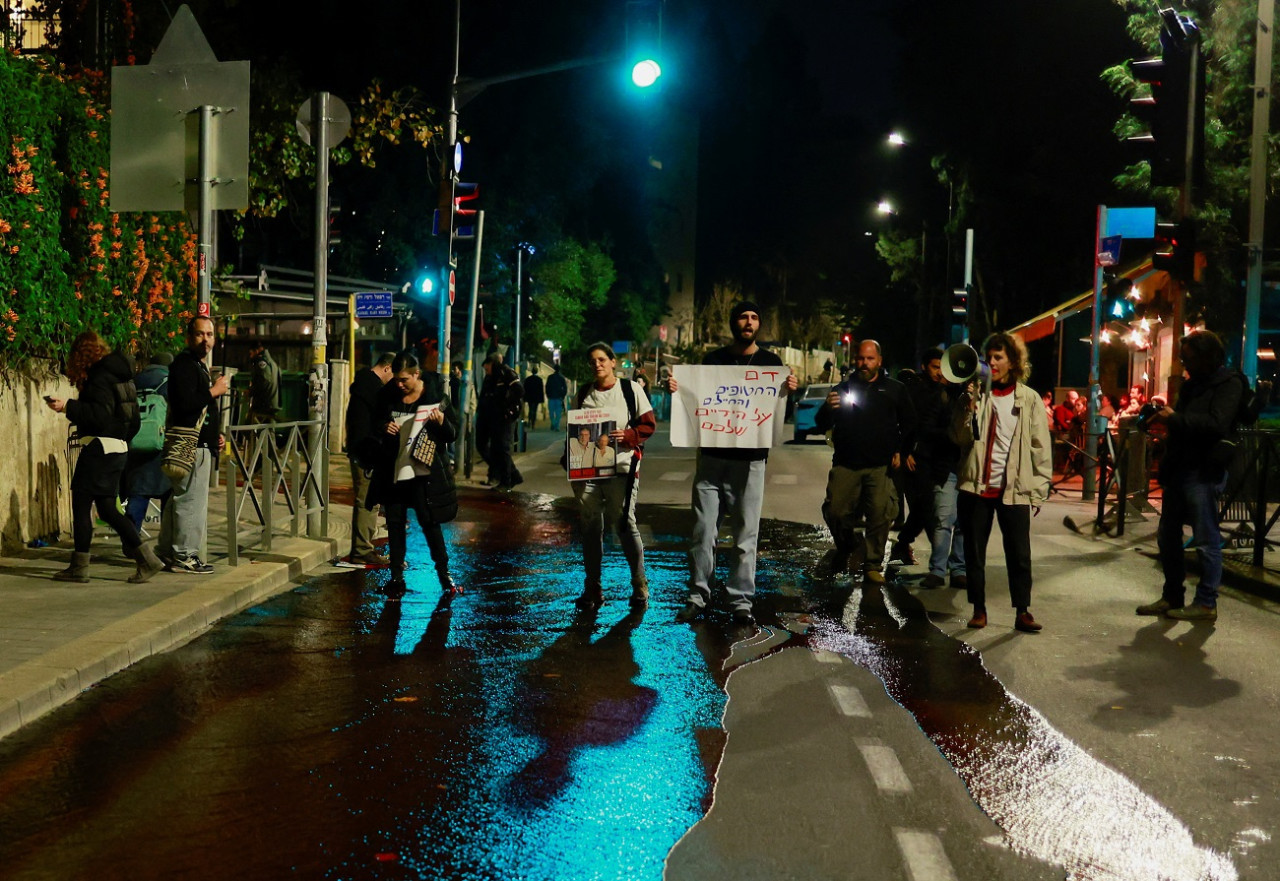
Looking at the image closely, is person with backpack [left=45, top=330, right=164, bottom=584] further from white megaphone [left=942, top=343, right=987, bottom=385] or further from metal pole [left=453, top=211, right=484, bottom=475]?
metal pole [left=453, top=211, right=484, bottom=475]

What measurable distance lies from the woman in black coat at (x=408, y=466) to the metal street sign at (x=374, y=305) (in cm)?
1335

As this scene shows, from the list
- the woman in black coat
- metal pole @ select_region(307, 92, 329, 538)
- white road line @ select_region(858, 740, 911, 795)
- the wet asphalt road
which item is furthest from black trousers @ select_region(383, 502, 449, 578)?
white road line @ select_region(858, 740, 911, 795)

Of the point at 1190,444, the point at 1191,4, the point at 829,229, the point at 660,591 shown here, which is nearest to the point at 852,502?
the point at 660,591

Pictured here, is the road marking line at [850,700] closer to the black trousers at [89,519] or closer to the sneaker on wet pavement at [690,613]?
the sneaker on wet pavement at [690,613]

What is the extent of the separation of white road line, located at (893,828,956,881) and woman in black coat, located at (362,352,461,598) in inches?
205

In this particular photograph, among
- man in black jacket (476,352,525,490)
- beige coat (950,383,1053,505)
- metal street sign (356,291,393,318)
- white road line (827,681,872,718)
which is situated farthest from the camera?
metal street sign (356,291,393,318)

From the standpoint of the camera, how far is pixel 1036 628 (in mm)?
8398

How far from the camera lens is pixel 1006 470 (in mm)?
8328

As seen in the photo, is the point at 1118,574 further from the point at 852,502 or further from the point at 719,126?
the point at 719,126

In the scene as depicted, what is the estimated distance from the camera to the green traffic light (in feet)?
52.7

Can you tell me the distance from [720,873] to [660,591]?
18.2ft

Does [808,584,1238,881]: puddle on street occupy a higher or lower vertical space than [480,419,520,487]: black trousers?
lower

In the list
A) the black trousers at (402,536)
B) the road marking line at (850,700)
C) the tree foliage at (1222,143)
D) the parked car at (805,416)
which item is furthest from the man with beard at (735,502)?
the parked car at (805,416)

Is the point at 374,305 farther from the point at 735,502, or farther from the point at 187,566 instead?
the point at 735,502
